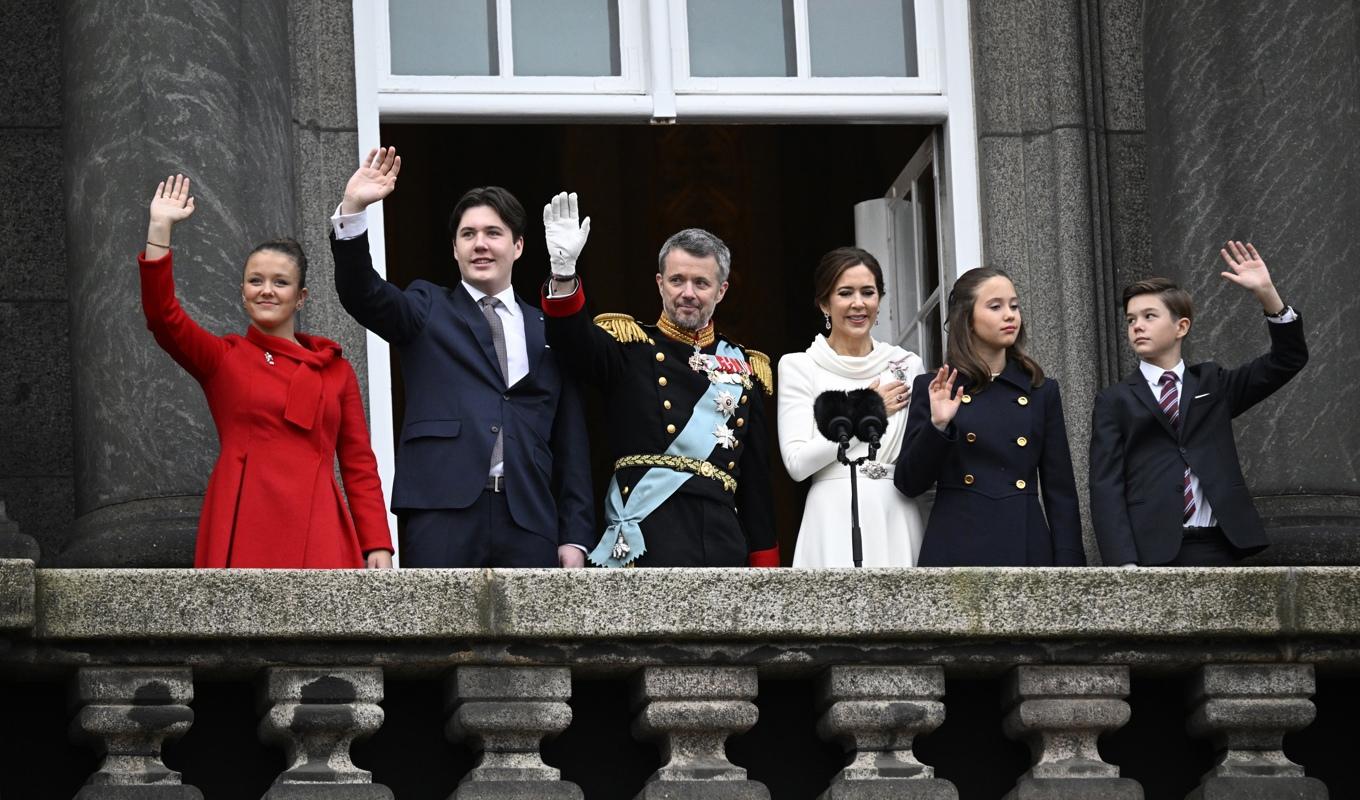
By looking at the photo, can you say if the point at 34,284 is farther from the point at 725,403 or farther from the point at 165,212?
the point at 725,403

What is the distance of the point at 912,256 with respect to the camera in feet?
35.7

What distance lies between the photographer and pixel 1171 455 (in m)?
8.23

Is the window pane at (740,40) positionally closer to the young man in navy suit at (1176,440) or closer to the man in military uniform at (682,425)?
the man in military uniform at (682,425)

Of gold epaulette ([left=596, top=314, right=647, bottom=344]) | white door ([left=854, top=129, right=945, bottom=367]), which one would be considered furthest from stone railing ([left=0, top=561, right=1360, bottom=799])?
white door ([left=854, top=129, right=945, bottom=367])

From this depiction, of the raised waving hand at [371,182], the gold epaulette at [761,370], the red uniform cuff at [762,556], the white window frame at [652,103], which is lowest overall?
the red uniform cuff at [762,556]

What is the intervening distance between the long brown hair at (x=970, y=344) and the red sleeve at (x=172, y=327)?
2.14 m

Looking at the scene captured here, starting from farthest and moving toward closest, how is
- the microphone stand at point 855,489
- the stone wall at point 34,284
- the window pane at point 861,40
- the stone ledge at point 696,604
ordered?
the window pane at point 861,40
the stone wall at point 34,284
the microphone stand at point 855,489
the stone ledge at point 696,604

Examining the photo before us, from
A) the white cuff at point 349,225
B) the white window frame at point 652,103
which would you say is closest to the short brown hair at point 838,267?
the white cuff at point 349,225

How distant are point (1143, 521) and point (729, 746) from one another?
173 cm

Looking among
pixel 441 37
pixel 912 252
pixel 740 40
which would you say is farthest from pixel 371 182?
pixel 912 252

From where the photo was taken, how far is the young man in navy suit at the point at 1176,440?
807cm

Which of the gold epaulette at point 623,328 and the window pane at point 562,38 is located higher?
the window pane at point 562,38

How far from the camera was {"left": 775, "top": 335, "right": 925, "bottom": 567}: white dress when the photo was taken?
8.25 metres

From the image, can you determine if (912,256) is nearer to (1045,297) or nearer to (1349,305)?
(1045,297)
